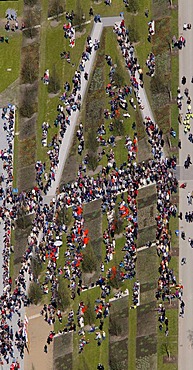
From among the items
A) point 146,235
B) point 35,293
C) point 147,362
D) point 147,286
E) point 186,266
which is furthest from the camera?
point 35,293

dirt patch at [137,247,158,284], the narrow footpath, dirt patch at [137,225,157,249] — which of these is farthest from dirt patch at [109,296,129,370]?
the narrow footpath

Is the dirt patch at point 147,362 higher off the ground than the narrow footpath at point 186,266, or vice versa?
the narrow footpath at point 186,266

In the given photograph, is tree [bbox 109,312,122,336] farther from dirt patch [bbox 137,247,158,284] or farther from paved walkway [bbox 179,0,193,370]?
paved walkway [bbox 179,0,193,370]

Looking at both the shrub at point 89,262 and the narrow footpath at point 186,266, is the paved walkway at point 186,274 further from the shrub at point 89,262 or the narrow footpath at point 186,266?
the shrub at point 89,262

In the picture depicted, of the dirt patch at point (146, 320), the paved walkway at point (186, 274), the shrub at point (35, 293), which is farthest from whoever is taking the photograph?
the shrub at point (35, 293)

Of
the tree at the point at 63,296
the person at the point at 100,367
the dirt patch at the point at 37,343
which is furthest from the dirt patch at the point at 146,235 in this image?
the dirt patch at the point at 37,343

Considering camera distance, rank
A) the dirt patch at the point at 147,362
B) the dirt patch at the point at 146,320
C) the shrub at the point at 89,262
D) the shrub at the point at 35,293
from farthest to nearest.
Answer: the shrub at the point at 35,293
the shrub at the point at 89,262
the dirt patch at the point at 146,320
the dirt patch at the point at 147,362

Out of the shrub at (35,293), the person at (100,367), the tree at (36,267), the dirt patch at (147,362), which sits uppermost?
the tree at (36,267)

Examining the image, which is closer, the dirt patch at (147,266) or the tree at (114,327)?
the tree at (114,327)

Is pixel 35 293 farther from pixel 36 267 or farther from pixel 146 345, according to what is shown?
pixel 146 345

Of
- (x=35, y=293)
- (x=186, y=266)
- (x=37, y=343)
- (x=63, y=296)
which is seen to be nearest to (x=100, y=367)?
(x=63, y=296)

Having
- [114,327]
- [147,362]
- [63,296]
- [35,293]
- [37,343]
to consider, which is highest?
[35,293]

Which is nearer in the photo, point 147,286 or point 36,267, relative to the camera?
point 147,286
